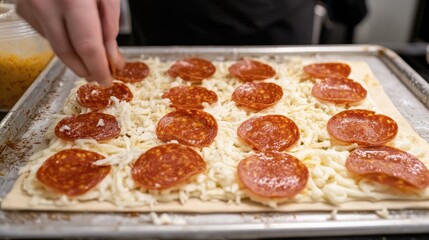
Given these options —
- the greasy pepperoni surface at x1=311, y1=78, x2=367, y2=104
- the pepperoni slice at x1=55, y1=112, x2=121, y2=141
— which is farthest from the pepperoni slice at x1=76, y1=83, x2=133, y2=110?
the greasy pepperoni surface at x1=311, y1=78, x2=367, y2=104

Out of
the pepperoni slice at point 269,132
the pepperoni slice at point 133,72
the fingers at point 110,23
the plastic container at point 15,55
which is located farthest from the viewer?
the pepperoni slice at point 133,72

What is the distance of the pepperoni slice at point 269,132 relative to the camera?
6.56ft

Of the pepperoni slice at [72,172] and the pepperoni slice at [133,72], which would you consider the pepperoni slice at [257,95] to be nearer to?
the pepperoni slice at [133,72]

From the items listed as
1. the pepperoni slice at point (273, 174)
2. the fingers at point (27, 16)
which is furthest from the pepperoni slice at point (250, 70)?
the fingers at point (27, 16)

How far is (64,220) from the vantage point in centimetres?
163

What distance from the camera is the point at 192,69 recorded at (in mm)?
2713

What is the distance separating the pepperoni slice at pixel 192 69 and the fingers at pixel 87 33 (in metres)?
1.01

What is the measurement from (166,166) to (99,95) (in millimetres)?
807

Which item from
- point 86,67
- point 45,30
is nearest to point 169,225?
point 86,67

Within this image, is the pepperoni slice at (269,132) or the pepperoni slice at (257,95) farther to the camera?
the pepperoni slice at (257,95)

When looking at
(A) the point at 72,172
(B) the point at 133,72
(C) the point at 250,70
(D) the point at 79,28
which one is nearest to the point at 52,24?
(D) the point at 79,28

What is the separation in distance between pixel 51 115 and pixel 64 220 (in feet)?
2.89

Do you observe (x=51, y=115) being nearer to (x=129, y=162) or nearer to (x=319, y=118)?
(x=129, y=162)

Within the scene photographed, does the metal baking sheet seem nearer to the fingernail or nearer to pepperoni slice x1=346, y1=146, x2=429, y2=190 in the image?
pepperoni slice x1=346, y1=146, x2=429, y2=190
